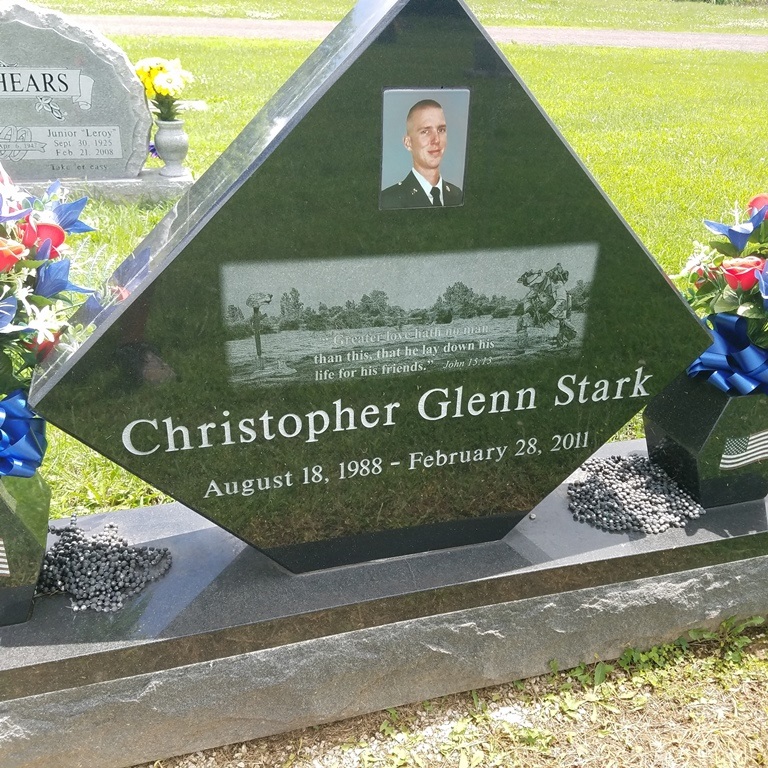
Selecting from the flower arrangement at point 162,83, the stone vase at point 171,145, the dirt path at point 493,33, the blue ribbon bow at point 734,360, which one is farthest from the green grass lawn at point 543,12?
the blue ribbon bow at point 734,360

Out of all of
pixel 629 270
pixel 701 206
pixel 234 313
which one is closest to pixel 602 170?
pixel 701 206

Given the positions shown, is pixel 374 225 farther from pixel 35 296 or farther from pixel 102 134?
pixel 102 134

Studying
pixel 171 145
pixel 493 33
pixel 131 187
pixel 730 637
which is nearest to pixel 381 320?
pixel 730 637

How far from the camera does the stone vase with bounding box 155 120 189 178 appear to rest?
6750 mm

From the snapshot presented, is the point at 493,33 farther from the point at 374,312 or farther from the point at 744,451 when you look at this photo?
the point at 374,312

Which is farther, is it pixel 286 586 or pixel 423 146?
pixel 286 586

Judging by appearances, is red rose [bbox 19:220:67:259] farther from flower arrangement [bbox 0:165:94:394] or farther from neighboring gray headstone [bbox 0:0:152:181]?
neighboring gray headstone [bbox 0:0:152:181]

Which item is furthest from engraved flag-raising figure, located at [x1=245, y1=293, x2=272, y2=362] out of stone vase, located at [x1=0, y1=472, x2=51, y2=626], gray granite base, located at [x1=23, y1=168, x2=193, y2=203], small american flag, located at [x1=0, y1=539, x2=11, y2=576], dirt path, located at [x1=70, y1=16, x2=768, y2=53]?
dirt path, located at [x1=70, y1=16, x2=768, y2=53]

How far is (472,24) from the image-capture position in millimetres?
1876

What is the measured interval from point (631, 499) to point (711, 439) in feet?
1.07

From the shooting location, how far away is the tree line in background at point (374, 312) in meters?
2.06

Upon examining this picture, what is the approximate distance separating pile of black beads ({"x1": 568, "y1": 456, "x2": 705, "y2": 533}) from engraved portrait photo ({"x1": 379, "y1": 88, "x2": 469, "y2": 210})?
1209 mm

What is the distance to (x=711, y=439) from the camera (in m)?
2.59

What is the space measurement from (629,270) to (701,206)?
5.15m
